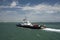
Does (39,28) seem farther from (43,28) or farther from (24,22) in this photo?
(24,22)

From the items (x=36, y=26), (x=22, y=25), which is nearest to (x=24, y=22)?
(x=22, y=25)

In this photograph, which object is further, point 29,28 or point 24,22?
point 24,22

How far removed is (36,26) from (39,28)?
1538 mm

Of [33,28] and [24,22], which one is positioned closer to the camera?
[33,28]

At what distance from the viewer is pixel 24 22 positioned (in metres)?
82.6

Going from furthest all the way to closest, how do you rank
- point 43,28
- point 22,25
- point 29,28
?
point 22,25 → point 29,28 → point 43,28

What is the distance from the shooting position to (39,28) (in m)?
69.6

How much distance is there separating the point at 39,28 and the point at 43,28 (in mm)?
1292

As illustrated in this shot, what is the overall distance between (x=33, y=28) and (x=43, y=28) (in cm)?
448

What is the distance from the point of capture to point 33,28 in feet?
238

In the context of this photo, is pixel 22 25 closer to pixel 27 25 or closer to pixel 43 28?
pixel 27 25

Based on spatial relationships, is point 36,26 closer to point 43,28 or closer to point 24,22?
point 43,28

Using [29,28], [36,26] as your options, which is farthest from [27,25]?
[36,26]

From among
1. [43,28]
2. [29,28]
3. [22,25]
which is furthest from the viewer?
[22,25]
